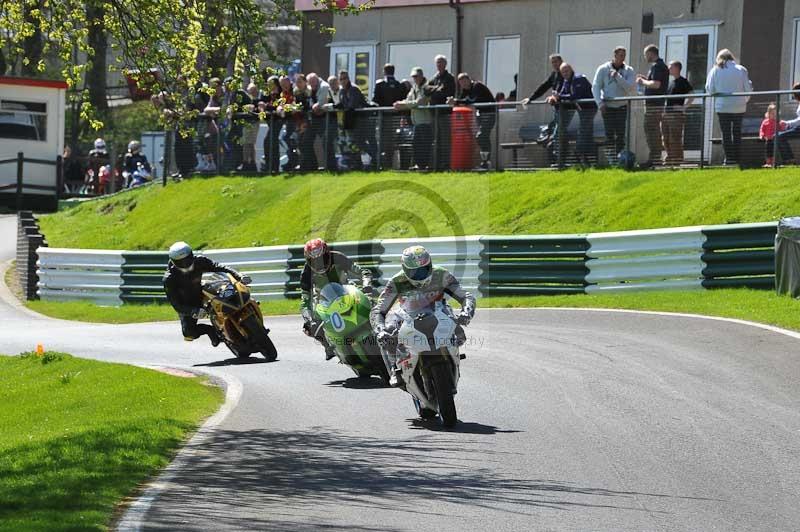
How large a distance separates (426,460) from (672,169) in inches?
574

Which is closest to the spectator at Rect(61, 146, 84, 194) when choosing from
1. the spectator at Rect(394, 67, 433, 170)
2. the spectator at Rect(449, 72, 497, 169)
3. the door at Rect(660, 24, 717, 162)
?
Result: the spectator at Rect(394, 67, 433, 170)

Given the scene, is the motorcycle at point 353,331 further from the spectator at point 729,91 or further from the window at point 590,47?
the window at point 590,47

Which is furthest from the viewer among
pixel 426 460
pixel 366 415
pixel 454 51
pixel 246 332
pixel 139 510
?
pixel 454 51

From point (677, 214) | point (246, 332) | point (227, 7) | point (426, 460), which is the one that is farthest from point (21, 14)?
point (677, 214)

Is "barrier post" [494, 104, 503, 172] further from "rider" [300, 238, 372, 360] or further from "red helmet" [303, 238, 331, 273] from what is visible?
"red helmet" [303, 238, 331, 273]

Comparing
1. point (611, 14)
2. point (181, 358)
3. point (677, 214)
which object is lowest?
point (181, 358)

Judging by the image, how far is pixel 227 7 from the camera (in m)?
15.1

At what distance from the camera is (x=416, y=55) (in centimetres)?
3195

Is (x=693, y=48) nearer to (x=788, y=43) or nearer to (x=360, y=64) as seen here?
(x=788, y=43)

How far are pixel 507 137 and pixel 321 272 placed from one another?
11.3 meters

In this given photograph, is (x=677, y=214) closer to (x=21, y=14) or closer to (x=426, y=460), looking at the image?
(x=21, y=14)

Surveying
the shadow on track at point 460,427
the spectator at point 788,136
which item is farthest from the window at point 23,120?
the shadow on track at point 460,427

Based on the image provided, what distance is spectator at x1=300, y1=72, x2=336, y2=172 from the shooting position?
27858 mm

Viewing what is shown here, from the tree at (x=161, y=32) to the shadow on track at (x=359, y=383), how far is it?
137 inches
